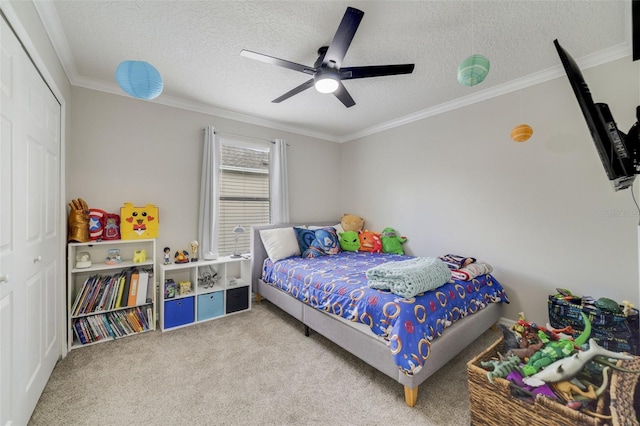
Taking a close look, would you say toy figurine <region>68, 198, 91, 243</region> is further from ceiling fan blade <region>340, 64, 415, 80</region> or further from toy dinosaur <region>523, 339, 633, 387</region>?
toy dinosaur <region>523, 339, 633, 387</region>

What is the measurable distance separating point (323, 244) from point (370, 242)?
77 centimetres

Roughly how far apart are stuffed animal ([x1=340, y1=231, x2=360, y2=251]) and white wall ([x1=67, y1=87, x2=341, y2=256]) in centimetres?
197

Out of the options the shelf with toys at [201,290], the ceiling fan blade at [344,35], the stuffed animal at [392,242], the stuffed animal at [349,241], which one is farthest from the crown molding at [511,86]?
the shelf with toys at [201,290]

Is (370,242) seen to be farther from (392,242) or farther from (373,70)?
(373,70)

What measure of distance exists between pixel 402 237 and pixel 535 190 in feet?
5.28

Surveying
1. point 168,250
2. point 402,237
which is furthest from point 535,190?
point 168,250

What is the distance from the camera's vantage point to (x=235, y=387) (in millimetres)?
1833

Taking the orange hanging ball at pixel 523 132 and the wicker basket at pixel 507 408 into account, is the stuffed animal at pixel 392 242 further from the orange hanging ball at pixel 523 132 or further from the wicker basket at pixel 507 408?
the wicker basket at pixel 507 408

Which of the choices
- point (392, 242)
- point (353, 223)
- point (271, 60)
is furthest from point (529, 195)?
point (271, 60)

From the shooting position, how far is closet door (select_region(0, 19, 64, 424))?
4.01 feet

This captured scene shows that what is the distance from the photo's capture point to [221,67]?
7.82ft

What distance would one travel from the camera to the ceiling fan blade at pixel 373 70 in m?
1.89

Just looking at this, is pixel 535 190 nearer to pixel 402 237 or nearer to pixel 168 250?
pixel 402 237

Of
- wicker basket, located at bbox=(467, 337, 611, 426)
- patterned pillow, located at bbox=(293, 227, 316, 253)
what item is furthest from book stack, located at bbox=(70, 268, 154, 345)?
wicker basket, located at bbox=(467, 337, 611, 426)
